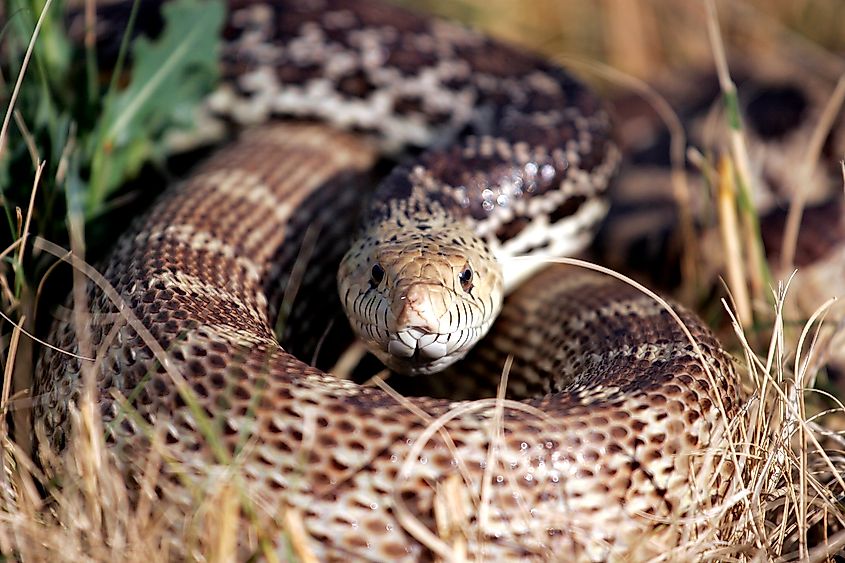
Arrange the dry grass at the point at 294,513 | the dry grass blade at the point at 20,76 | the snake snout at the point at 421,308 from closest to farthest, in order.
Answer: the dry grass at the point at 294,513, the snake snout at the point at 421,308, the dry grass blade at the point at 20,76

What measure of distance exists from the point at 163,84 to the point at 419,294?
1.84 meters

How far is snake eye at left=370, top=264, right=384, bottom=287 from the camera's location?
133 inches

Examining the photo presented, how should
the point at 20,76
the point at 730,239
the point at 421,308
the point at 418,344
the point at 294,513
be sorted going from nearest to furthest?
the point at 294,513
the point at 421,308
the point at 418,344
the point at 20,76
the point at 730,239

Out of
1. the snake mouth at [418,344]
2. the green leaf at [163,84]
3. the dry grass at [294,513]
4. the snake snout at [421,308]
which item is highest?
the green leaf at [163,84]

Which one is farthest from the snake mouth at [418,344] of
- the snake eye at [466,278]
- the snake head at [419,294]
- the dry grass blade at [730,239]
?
the dry grass blade at [730,239]

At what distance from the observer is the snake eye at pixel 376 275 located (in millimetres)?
3375

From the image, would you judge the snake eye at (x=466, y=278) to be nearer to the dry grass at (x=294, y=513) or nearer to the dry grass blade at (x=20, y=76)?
the dry grass at (x=294, y=513)

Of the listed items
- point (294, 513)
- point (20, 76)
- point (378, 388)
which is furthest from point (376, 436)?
point (20, 76)

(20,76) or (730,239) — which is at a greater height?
(20,76)

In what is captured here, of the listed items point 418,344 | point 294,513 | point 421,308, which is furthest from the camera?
point 418,344

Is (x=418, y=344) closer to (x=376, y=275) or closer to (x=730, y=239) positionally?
(x=376, y=275)

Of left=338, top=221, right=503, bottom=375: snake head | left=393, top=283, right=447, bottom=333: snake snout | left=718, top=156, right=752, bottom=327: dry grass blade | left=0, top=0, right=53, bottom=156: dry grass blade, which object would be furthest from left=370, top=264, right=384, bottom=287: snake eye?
left=718, top=156, right=752, bottom=327: dry grass blade

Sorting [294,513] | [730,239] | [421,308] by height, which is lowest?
[294,513]

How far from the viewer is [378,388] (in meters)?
3.26
